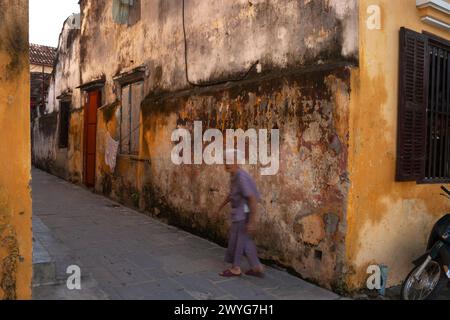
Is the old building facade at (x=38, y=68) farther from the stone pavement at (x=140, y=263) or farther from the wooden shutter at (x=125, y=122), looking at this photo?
the stone pavement at (x=140, y=263)

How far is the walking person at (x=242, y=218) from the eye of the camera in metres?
4.47

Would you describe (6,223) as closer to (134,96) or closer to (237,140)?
(237,140)

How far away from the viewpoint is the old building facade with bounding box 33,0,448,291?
4.22 m

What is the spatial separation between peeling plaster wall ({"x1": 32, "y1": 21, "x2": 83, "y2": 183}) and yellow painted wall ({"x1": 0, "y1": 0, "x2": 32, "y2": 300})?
8.96 m

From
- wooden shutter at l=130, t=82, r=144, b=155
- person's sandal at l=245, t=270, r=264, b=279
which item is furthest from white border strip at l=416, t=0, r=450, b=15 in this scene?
wooden shutter at l=130, t=82, r=144, b=155

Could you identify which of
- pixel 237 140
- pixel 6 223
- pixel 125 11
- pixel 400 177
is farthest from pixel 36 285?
pixel 125 11

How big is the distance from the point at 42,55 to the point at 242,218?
77.8ft

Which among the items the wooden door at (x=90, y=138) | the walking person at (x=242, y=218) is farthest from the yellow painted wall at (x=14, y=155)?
the wooden door at (x=90, y=138)

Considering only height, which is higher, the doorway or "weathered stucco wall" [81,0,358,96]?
"weathered stucco wall" [81,0,358,96]

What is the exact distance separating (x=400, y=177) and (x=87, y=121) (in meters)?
9.47

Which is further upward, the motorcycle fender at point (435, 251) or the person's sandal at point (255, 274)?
the motorcycle fender at point (435, 251)

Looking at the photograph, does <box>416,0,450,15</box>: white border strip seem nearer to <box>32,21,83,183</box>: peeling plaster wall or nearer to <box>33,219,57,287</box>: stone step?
<box>33,219,57,287</box>: stone step

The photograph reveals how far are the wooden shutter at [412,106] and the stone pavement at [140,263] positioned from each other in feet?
5.76

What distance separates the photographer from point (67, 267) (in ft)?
15.7
